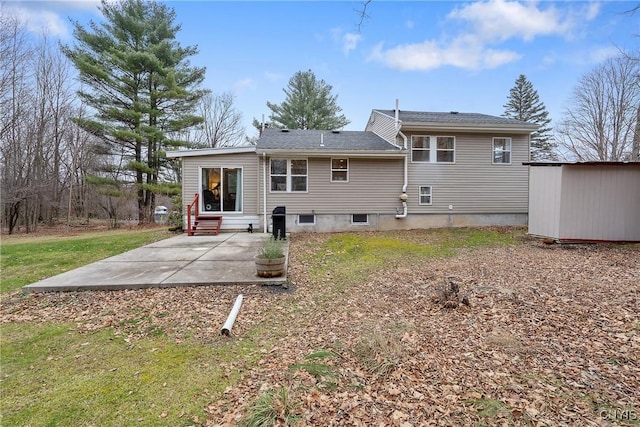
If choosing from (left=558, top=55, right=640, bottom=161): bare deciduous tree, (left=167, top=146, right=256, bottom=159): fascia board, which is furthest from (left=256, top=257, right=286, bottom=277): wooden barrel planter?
(left=558, top=55, right=640, bottom=161): bare deciduous tree

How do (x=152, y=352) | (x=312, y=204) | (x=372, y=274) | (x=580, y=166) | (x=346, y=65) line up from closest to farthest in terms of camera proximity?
1. (x=152, y=352)
2. (x=372, y=274)
3. (x=580, y=166)
4. (x=312, y=204)
5. (x=346, y=65)

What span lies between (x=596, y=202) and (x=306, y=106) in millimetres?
20144

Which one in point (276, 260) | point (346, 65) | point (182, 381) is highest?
point (346, 65)

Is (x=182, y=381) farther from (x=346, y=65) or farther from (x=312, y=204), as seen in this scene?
(x=346, y=65)

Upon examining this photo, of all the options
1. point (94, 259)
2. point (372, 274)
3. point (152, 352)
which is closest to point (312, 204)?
point (372, 274)

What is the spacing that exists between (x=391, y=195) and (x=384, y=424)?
10.9 meters

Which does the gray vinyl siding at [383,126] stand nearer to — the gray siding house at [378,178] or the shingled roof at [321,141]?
the gray siding house at [378,178]

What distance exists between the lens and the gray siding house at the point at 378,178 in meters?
11.8

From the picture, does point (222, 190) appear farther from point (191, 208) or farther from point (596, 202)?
point (596, 202)

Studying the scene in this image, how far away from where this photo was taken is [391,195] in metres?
12.6

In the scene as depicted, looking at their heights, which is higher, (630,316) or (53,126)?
(53,126)

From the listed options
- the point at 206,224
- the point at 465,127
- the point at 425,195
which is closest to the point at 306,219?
the point at 206,224

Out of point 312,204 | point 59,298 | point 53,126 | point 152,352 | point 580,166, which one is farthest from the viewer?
point 53,126

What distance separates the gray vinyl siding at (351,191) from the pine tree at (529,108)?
26772mm
